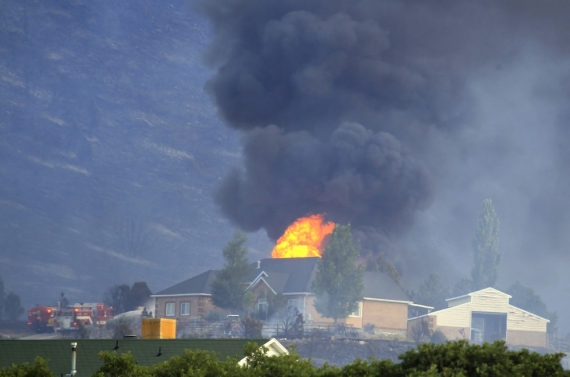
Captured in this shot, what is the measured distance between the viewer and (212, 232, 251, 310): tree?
111m

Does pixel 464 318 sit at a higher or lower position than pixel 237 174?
→ lower

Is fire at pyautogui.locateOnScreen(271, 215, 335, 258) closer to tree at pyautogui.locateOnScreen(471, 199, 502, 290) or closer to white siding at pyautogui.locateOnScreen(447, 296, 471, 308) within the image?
white siding at pyautogui.locateOnScreen(447, 296, 471, 308)

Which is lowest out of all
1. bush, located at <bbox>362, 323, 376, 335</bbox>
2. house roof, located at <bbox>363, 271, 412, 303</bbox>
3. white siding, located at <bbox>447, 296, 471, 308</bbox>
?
bush, located at <bbox>362, 323, 376, 335</bbox>

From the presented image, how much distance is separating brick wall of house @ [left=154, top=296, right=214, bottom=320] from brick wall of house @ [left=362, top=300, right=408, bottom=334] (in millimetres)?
19000

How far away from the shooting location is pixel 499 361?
92.9ft

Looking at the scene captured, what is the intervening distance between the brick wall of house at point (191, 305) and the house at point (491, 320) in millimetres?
28929

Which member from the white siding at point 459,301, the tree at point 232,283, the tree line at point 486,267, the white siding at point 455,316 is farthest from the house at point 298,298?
the tree line at point 486,267

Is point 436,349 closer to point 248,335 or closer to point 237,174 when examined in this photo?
point 248,335

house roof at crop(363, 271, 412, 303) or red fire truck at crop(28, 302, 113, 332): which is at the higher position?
house roof at crop(363, 271, 412, 303)

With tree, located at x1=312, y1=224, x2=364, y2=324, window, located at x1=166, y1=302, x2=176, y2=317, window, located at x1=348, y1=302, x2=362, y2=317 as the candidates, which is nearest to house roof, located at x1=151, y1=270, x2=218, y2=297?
window, located at x1=166, y1=302, x2=176, y2=317

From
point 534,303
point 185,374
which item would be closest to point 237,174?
point 534,303

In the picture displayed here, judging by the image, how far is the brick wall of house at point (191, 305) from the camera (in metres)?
113

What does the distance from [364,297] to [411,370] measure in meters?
82.6

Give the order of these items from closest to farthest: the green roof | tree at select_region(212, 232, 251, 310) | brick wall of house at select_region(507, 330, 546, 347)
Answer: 1. the green roof
2. tree at select_region(212, 232, 251, 310)
3. brick wall of house at select_region(507, 330, 546, 347)
